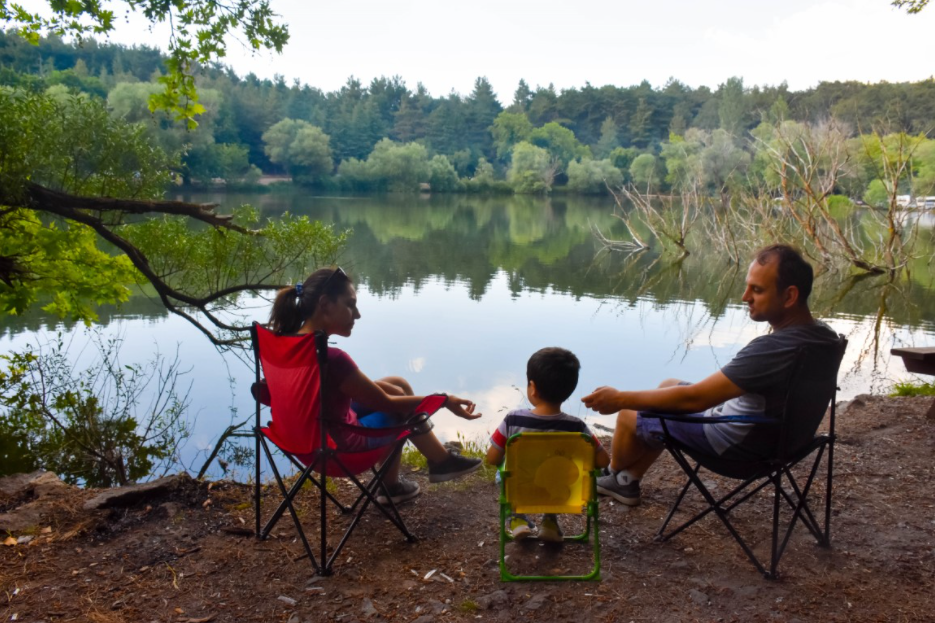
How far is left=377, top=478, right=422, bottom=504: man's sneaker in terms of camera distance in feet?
9.80

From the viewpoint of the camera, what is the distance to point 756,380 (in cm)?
224

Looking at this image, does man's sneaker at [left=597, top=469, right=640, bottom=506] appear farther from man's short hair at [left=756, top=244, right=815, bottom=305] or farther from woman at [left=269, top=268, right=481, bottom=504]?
man's short hair at [left=756, top=244, right=815, bottom=305]

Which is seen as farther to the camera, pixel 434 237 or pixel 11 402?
pixel 434 237

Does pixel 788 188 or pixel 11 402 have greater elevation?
pixel 788 188

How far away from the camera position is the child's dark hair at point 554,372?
2.31 meters

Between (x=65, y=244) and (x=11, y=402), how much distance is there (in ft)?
4.38

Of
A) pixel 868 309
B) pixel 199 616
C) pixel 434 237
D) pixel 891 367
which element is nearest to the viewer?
pixel 199 616

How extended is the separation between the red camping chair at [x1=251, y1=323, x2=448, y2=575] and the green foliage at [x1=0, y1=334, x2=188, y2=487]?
2.72 meters

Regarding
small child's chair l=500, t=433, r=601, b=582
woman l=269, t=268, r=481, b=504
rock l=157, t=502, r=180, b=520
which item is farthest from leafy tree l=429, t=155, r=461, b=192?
small child's chair l=500, t=433, r=601, b=582

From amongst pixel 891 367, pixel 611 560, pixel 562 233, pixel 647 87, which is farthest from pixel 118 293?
pixel 647 87

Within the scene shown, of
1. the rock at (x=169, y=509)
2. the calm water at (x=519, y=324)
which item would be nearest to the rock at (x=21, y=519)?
the rock at (x=169, y=509)

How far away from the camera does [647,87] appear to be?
70.9 meters

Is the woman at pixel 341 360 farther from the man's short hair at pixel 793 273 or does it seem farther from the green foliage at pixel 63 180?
the green foliage at pixel 63 180

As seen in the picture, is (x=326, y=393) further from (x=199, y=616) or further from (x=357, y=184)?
Result: (x=357, y=184)
